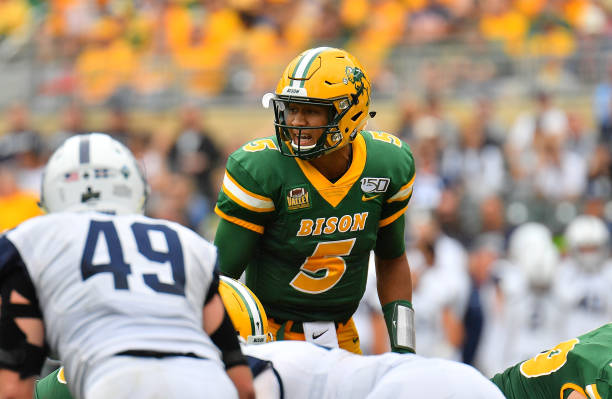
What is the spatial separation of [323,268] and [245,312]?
0.64 metres

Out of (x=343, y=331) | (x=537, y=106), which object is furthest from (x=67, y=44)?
(x=343, y=331)

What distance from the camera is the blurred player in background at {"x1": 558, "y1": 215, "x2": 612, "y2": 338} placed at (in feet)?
33.7

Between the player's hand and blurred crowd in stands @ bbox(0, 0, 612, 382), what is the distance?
18.9 feet

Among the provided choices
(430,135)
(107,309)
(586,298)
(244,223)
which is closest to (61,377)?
(244,223)

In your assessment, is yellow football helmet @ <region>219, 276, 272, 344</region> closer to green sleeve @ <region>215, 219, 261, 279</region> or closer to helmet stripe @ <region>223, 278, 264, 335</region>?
helmet stripe @ <region>223, 278, 264, 335</region>

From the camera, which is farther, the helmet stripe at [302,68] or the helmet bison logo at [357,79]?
the helmet bison logo at [357,79]

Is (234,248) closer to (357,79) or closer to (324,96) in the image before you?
(324,96)

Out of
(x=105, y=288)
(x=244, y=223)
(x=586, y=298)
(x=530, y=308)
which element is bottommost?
(x=530, y=308)

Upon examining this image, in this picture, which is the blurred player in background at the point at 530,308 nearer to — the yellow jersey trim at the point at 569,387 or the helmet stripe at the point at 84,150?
the yellow jersey trim at the point at 569,387

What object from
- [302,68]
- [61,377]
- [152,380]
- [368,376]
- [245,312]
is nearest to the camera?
[152,380]

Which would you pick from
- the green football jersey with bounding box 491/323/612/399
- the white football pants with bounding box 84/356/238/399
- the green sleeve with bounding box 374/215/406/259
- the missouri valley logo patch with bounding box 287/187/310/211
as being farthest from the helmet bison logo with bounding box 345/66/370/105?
the white football pants with bounding box 84/356/238/399

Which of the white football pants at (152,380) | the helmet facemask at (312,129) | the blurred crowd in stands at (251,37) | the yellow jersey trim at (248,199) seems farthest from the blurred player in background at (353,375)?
the blurred crowd in stands at (251,37)

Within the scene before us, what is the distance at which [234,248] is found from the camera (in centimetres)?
495

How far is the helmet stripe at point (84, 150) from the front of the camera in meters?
3.74
